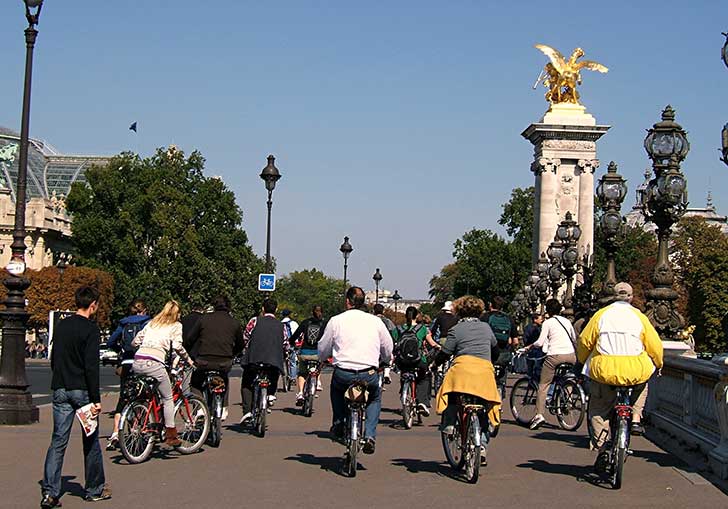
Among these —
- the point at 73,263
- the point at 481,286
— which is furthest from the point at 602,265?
the point at 73,263

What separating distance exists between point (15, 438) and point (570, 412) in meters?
7.70

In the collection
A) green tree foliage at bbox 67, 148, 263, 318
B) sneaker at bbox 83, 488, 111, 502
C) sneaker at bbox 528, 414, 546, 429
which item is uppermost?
green tree foliage at bbox 67, 148, 263, 318

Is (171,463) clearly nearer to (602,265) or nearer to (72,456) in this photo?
(72,456)

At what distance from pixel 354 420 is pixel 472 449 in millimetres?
1200

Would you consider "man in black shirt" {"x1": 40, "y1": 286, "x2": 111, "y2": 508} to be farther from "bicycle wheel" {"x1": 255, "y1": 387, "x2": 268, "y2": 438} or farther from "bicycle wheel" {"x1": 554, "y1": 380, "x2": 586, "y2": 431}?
"bicycle wheel" {"x1": 554, "y1": 380, "x2": 586, "y2": 431}

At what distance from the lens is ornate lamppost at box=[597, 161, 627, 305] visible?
92.4 ft

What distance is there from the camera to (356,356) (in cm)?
1324

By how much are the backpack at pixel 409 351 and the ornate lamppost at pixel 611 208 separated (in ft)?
32.0

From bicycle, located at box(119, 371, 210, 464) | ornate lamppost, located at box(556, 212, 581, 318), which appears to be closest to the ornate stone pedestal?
ornate lamppost, located at box(556, 212, 581, 318)

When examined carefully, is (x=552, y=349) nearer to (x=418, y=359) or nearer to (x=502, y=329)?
(x=502, y=329)

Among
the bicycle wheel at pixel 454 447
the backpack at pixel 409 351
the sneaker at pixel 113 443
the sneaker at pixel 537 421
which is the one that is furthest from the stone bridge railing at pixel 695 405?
the sneaker at pixel 113 443

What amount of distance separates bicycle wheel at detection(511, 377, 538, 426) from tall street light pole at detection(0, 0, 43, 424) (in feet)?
23.7

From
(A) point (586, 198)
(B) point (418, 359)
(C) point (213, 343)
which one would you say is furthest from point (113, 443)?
(A) point (586, 198)

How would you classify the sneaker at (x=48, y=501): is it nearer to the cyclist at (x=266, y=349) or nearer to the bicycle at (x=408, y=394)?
the cyclist at (x=266, y=349)
